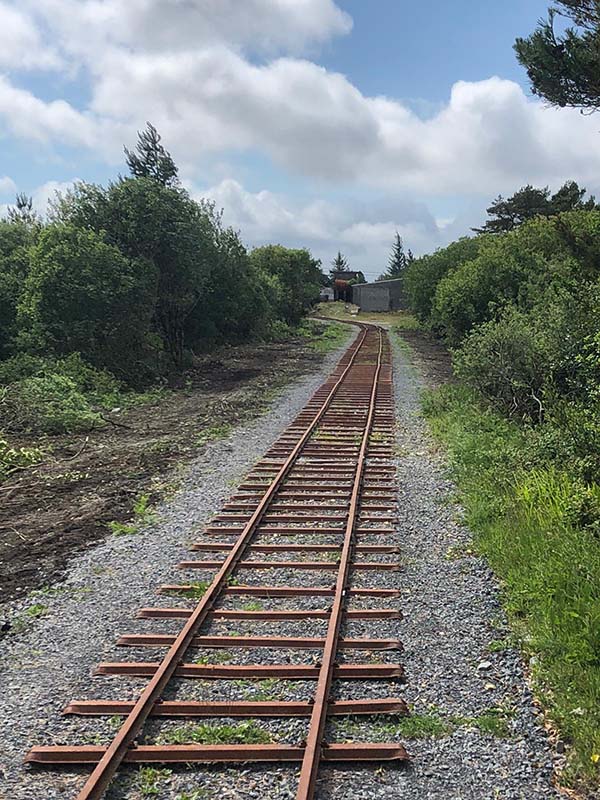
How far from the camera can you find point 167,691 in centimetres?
484

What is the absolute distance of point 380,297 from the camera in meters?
79.4

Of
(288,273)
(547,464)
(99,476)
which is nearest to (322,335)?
(288,273)

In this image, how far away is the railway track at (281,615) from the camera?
13.7 ft

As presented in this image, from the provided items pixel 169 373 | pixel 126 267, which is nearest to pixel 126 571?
pixel 126 267

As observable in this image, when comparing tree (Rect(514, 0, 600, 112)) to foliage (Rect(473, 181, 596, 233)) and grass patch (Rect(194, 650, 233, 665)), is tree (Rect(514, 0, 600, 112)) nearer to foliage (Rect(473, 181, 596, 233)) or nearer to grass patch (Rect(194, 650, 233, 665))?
grass patch (Rect(194, 650, 233, 665))

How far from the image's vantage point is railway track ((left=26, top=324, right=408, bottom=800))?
417 centimetres

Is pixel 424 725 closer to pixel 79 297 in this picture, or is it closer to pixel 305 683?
pixel 305 683

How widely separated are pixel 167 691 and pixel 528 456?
20.9 ft

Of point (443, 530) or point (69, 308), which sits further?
point (69, 308)

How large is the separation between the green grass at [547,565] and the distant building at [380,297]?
68.6 metres

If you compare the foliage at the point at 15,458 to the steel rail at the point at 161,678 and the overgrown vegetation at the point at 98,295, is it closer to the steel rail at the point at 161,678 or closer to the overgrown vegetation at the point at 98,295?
the overgrown vegetation at the point at 98,295

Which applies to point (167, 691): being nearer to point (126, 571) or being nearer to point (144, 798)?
point (144, 798)

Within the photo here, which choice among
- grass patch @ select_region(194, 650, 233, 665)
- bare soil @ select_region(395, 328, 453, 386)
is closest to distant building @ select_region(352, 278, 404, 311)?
bare soil @ select_region(395, 328, 453, 386)

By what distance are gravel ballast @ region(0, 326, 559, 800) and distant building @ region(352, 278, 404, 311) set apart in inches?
2822
